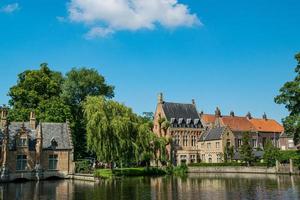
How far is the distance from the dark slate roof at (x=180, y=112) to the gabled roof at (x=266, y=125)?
41.4 feet

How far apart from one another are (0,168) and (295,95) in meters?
36.0

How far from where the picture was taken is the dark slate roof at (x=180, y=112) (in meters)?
71.8

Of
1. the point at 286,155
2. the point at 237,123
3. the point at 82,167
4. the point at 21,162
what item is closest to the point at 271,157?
the point at 286,155

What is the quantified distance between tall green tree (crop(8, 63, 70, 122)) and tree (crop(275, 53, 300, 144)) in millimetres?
29927

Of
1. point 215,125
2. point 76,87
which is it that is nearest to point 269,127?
point 215,125

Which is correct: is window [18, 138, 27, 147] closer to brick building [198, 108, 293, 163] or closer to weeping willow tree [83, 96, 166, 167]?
weeping willow tree [83, 96, 166, 167]

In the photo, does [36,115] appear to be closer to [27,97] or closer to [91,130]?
[27,97]

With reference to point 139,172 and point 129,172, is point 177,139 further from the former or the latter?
point 129,172

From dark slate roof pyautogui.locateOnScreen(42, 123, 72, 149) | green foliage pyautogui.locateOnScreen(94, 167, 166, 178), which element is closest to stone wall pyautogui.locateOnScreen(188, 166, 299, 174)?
green foliage pyautogui.locateOnScreen(94, 167, 166, 178)

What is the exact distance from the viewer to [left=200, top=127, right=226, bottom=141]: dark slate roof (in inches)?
2655

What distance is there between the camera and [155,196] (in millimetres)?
24703

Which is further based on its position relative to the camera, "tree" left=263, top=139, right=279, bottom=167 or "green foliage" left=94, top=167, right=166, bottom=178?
"tree" left=263, top=139, right=279, bottom=167

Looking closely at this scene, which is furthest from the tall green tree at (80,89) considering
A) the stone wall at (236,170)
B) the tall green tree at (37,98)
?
the stone wall at (236,170)

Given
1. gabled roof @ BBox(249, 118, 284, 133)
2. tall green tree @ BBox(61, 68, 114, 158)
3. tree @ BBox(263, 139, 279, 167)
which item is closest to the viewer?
tree @ BBox(263, 139, 279, 167)
